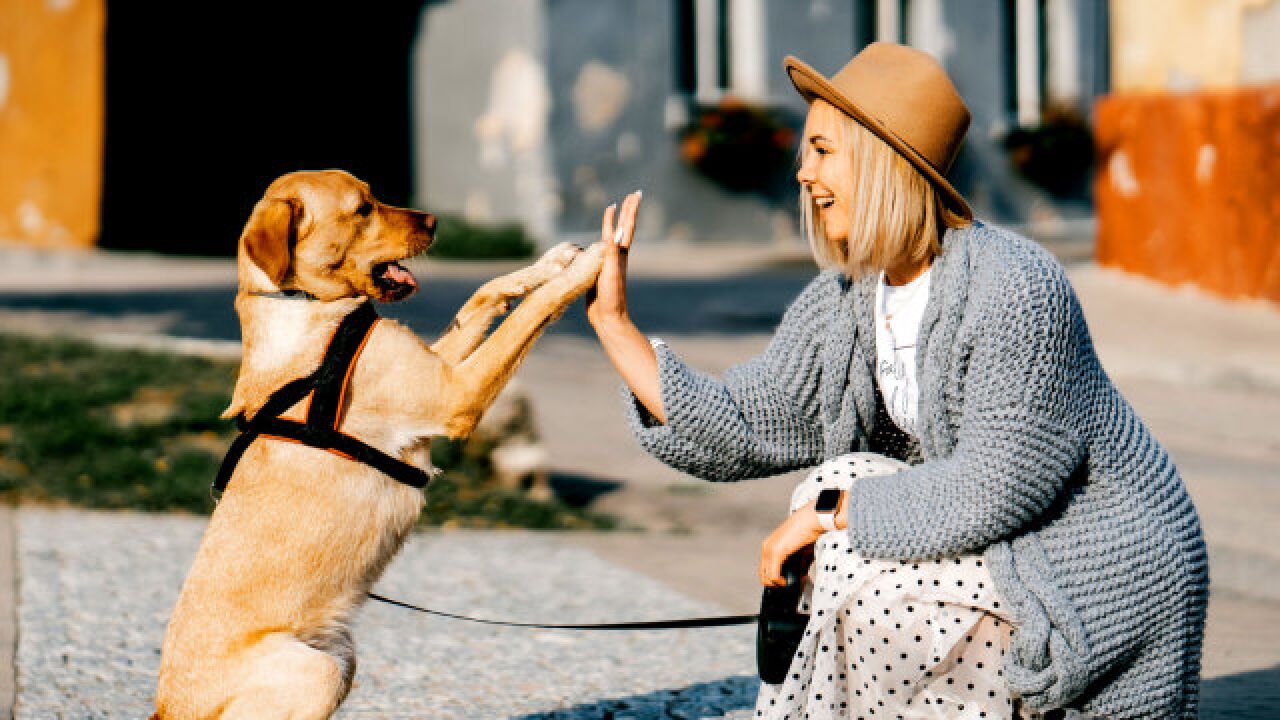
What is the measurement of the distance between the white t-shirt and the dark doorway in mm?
16412

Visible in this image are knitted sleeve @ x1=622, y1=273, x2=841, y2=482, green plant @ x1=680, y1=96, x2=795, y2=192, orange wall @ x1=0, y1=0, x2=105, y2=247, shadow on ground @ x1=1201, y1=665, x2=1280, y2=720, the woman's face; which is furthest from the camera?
green plant @ x1=680, y1=96, x2=795, y2=192

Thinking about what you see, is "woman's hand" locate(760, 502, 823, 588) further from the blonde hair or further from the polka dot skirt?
the blonde hair

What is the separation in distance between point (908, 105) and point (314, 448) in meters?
1.56

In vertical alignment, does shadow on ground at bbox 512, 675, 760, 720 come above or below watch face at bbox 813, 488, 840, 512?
below

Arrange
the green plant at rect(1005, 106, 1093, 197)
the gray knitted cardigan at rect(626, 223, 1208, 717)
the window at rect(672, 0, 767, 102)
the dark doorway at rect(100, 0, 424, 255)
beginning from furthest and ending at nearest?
the green plant at rect(1005, 106, 1093, 197) < the window at rect(672, 0, 767, 102) < the dark doorway at rect(100, 0, 424, 255) < the gray knitted cardigan at rect(626, 223, 1208, 717)

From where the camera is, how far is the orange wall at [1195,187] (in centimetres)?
1226

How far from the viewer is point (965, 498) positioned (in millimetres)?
3215

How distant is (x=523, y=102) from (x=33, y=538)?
45.5 ft

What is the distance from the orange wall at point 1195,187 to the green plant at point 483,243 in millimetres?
7358

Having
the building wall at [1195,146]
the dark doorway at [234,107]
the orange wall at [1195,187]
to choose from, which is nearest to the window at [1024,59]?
the orange wall at [1195,187]

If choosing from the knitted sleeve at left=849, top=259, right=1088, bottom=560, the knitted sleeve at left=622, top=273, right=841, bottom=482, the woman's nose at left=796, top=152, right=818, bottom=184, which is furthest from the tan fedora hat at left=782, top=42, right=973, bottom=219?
the knitted sleeve at left=622, top=273, right=841, bottom=482

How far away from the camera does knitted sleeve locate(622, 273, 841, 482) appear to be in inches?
147

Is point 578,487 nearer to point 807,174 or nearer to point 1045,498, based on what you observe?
point 807,174

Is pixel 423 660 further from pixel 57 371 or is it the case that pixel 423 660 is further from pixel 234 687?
pixel 57 371
